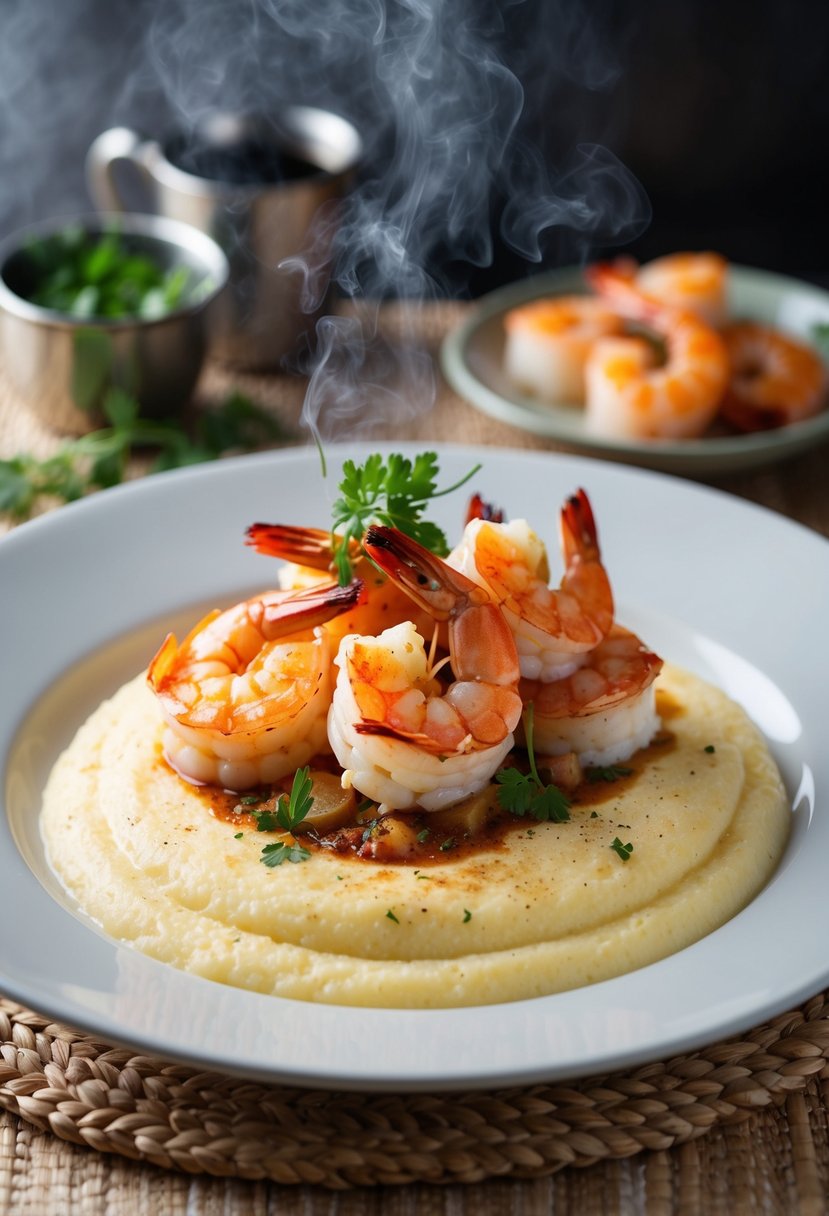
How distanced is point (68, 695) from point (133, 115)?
5906 millimetres

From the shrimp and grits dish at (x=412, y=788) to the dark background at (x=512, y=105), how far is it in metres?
4.31

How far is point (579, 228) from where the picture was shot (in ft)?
31.0

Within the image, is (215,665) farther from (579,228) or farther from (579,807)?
(579,228)

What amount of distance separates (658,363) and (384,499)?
3173 mm

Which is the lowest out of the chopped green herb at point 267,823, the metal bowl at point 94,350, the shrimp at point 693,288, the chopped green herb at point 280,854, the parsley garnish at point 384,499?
the metal bowl at point 94,350

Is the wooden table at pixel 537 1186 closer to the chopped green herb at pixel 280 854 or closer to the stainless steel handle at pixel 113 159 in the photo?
the chopped green herb at pixel 280 854

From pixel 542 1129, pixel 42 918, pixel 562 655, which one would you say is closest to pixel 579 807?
pixel 562 655

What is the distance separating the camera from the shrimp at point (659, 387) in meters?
6.05

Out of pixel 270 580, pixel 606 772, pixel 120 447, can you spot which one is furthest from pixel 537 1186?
pixel 120 447

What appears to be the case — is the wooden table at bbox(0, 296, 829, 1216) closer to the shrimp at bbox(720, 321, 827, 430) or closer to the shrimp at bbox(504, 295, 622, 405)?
A: the shrimp at bbox(720, 321, 827, 430)

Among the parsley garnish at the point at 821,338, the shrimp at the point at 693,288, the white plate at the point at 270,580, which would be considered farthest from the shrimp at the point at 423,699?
the parsley garnish at the point at 821,338

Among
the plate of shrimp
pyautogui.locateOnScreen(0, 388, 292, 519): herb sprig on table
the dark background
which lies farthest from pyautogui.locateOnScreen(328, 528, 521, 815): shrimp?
the dark background

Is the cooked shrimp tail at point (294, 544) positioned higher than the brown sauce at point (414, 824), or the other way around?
the cooked shrimp tail at point (294, 544)

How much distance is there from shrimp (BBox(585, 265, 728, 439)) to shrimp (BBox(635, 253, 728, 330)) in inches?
16.6
